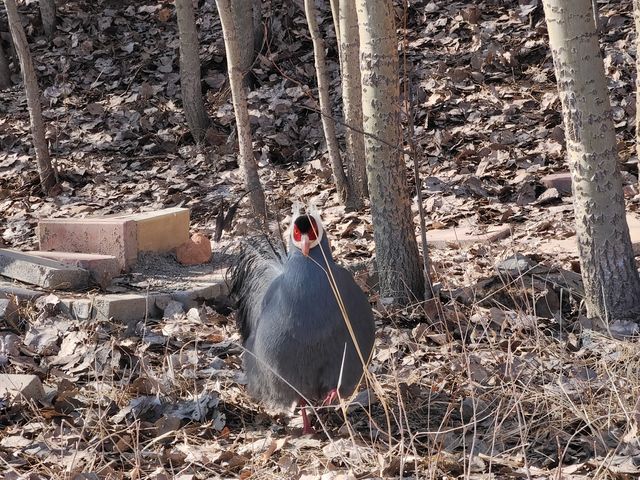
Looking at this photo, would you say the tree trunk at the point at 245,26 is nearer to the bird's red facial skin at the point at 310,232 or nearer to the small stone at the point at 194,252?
the small stone at the point at 194,252

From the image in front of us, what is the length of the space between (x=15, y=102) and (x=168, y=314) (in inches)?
303

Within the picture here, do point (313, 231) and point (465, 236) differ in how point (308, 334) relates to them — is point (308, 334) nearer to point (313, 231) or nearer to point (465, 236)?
point (313, 231)

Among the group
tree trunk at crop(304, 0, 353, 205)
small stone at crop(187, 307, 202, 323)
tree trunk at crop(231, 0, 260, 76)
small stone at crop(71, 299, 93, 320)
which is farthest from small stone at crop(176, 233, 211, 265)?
tree trunk at crop(231, 0, 260, 76)

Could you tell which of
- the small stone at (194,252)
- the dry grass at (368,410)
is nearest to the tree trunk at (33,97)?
the small stone at (194,252)

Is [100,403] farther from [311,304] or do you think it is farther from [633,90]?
[633,90]

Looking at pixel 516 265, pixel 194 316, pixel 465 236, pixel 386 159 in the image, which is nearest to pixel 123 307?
pixel 194 316

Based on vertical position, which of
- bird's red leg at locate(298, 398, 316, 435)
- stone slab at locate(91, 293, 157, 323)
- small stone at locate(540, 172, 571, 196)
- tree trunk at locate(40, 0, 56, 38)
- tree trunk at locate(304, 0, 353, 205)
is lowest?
bird's red leg at locate(298, 398, 316, 435)

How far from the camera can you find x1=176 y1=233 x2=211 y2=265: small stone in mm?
6730

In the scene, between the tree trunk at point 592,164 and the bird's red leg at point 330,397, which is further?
the tree trunk at point 592,164

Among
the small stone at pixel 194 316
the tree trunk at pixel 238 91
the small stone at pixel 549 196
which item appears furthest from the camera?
the small stone at pixel 549 196

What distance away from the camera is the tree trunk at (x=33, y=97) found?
9.37 m

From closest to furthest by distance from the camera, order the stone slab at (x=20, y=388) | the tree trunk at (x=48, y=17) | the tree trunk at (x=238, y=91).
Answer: the stone slab at (x=20, y=388), the tree trunk at (x=238, y=91), the tree trunk at (x=48, y=17)

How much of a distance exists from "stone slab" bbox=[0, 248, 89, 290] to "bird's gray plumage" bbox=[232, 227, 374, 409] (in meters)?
2.06

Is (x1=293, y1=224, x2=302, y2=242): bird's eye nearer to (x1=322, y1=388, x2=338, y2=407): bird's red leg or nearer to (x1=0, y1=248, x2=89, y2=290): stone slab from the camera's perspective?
(x1=322, y1=388, x2=338, y2=407): bird's red leg
